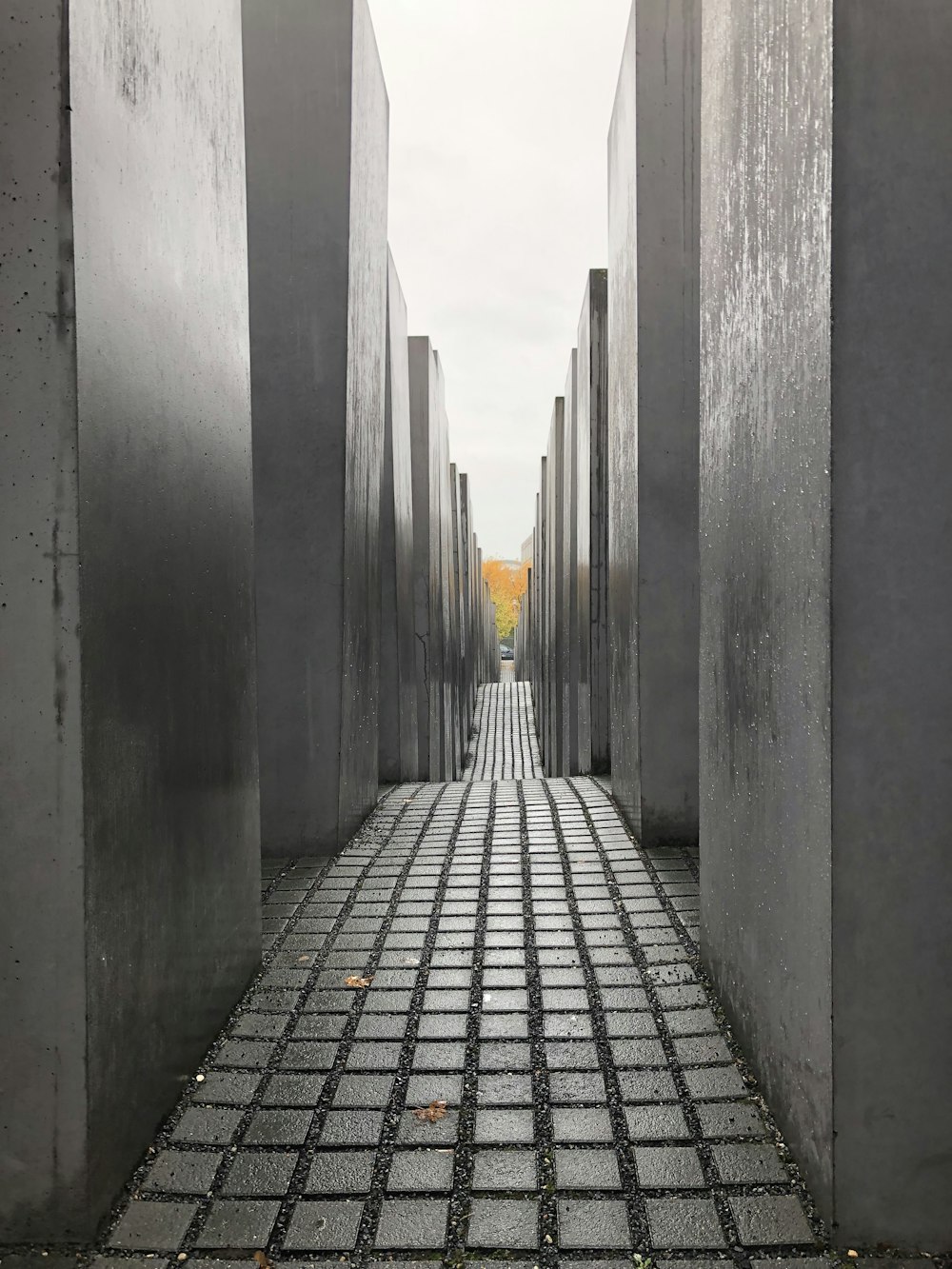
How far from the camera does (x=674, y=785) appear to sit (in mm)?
6281

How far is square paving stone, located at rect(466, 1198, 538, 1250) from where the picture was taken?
8.27 ft

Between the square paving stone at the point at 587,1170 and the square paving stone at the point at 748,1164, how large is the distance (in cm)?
32

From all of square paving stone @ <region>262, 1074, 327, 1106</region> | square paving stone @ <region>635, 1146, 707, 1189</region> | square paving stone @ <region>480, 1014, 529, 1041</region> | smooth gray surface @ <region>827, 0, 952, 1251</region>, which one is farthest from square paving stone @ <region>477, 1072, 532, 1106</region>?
smooth gray surface @ <region>827, 0, 952, 1251</region>

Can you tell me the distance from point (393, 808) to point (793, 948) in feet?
17.3

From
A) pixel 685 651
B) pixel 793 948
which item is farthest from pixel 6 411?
pixel 685 651

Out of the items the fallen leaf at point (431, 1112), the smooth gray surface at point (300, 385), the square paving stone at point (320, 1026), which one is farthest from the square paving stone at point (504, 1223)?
the smooth gray surface at point (300, 385)

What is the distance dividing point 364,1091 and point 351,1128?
0.23 meters

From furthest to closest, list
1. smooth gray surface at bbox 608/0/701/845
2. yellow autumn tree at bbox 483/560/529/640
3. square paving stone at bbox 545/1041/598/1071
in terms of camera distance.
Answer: yellow autumn tree at bbox 483/560/529/640 < smooth gray surface at bbox 608/0/701/845 < square paving stone at bbox 545/1041/598/1071

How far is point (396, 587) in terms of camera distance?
10047 millimetres

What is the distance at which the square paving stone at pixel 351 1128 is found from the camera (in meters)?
2.98

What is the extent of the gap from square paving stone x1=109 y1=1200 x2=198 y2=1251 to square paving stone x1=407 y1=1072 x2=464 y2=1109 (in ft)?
2.60

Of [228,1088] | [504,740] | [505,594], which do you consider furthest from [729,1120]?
[505,594]

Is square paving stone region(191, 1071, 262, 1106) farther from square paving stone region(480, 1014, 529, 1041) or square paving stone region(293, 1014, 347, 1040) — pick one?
square paving stone region(480, 1014, 529, 1041)

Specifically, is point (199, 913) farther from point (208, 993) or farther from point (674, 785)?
point (674, 785)
